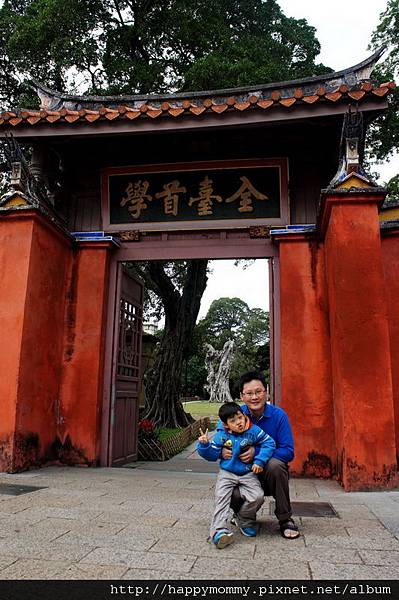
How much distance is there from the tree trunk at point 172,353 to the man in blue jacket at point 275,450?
829 cm

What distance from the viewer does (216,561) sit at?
2.38 metres

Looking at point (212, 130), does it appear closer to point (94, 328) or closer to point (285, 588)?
point (94, 328)

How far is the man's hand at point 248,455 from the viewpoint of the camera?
2.90 m

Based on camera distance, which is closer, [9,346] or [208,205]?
[9,346]

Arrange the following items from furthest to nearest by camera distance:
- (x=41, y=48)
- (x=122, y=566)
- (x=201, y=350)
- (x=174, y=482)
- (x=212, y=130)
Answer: (x=201, y=350), (x=41, y=48), (x=212, y=130), (x=174, y=482), (x=122, y=566)

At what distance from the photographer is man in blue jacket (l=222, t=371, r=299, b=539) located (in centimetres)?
292

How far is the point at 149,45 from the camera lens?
11.1 m

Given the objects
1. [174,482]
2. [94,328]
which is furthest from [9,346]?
[174,482]

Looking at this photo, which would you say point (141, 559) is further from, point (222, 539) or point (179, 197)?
point (179, 197)

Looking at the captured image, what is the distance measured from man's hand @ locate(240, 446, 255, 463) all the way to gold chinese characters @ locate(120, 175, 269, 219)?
409 centimetres

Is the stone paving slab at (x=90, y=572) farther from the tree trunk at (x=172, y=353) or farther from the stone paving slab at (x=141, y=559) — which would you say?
the tree trunk at (x=172, y=353)

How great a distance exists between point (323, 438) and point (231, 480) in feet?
9.43

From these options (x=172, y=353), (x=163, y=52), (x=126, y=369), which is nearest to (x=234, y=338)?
(x=172, y=353)

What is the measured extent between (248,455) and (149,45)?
11.0 meters
